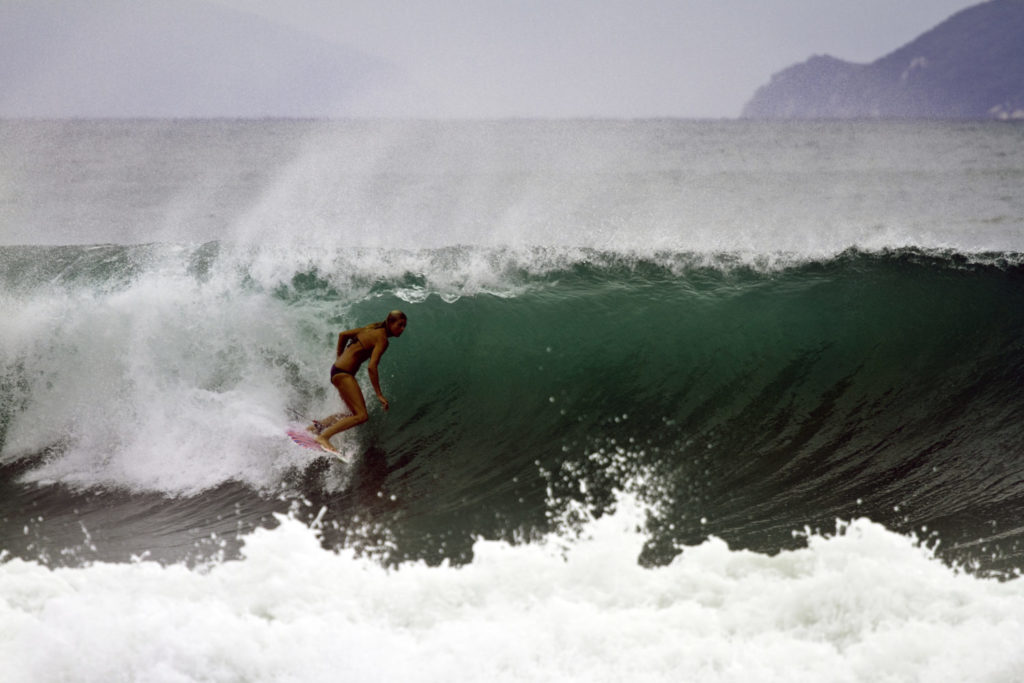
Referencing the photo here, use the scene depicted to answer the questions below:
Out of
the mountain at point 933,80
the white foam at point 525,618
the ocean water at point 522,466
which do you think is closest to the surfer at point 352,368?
the ocean water at point 522,466

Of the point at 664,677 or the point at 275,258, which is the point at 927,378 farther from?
the point at 275,258

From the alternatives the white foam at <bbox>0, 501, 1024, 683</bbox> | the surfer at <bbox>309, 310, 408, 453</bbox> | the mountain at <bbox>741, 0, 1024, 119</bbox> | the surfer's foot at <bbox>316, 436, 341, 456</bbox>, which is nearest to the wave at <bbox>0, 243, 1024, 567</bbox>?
the surfer's foot at <bbox>316, 436, 341, 456</bbox>

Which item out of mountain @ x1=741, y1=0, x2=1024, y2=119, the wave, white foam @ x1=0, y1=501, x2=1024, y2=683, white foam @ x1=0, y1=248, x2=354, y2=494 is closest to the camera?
white foam @ x1=0, y1=501, x2=1024, y2=683

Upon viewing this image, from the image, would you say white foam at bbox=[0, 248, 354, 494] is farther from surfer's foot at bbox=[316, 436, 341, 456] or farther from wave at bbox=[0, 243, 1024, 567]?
surfer's foot at bbox=[316, 436, 341, 456]

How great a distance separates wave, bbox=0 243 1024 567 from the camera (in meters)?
5.33

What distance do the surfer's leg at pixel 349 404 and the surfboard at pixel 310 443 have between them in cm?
4

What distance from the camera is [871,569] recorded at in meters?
3.83

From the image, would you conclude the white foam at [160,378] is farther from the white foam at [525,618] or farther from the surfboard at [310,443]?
the white foam at [525,618]

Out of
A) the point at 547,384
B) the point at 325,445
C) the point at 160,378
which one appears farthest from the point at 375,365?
the point at 160,378

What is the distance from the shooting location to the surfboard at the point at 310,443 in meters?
5.48

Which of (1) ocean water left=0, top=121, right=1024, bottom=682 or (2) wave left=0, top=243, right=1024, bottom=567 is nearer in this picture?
(1) ocean water left=0, top=121, right=1024, bottom=682

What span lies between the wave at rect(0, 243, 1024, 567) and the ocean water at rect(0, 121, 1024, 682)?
3cm

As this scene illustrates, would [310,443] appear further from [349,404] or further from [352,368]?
[352,368]

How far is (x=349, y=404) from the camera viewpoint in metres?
5.48
